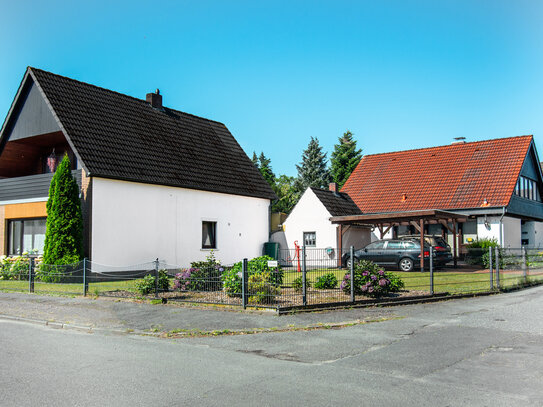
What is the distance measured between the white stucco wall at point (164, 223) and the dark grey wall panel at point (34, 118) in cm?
414

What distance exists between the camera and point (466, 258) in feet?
82.7

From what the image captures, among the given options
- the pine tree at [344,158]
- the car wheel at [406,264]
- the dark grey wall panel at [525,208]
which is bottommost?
the car wheel at [406,264]

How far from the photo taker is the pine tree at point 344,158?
57531mm

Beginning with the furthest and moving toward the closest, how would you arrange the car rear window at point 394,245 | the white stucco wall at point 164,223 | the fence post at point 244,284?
the car rear window at point 394,245 → the white stucco wall at point 164,223 → the fence post at point 244,284

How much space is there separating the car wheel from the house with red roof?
5.86m

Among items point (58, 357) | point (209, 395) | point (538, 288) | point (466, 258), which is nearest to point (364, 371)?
point (209, 395)

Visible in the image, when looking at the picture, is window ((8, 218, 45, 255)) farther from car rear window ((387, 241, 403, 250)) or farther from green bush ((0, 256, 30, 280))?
car rear window ((387, 241, 403, 250))

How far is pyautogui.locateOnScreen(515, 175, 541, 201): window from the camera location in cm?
3023

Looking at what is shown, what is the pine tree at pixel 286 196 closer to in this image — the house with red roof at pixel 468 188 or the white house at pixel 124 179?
the house with red roof at pixel 468 188

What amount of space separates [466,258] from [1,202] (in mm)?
22295

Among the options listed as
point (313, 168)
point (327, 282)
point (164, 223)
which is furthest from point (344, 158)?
point (327, 282)

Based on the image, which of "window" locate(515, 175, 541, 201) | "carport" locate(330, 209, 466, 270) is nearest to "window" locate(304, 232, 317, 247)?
"carport" locate(330, 209, 466, 270)

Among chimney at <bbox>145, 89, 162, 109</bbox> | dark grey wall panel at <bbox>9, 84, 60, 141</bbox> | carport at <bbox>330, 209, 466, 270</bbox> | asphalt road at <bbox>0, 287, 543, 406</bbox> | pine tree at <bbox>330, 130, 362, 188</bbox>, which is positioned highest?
pine tree at <bbox>330, 130, 362, 188</bbox>

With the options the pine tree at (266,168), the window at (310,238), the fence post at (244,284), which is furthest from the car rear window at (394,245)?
the pine tree at (266,168)
